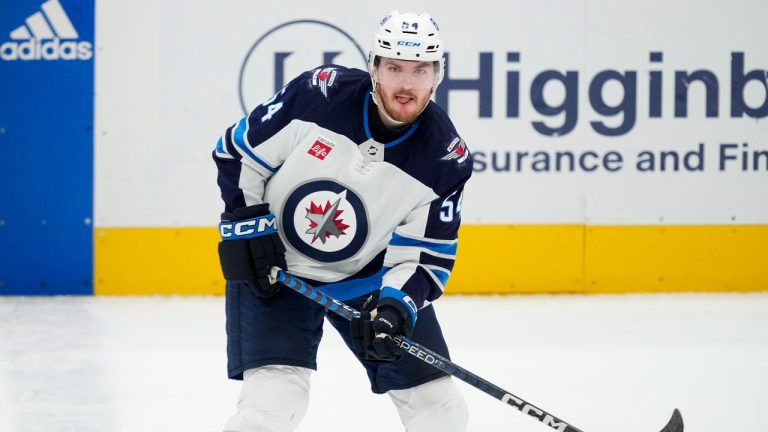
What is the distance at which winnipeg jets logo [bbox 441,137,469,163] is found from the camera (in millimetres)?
2570

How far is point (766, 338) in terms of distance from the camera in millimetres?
4656

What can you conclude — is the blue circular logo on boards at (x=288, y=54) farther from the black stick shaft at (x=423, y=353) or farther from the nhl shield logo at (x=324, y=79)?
the black stick shaft at (x=423, y=353)

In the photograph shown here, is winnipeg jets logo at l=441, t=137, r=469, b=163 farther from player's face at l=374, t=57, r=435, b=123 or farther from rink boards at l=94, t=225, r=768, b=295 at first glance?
rink boards at l=94, t=225, r=768, b=295

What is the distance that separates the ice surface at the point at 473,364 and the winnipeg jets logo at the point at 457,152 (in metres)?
1.09

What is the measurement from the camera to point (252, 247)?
2.54 m

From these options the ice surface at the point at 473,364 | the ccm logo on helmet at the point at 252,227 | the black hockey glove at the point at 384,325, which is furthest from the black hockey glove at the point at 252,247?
the ice surface at the point at 473,364

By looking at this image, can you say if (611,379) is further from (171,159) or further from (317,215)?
(171,159)

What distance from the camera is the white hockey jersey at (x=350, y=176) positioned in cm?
257

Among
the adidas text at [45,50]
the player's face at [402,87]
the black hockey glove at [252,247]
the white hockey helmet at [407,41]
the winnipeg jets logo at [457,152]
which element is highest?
the adidas text at [45,50]

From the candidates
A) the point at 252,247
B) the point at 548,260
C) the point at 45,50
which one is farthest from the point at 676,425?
the point at 45,50

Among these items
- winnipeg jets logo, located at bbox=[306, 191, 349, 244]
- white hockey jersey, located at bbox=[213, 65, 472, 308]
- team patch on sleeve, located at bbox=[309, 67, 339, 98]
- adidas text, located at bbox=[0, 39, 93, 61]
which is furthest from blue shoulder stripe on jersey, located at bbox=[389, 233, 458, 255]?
adidas text, located at bbox=[0, 39, 93, 61]

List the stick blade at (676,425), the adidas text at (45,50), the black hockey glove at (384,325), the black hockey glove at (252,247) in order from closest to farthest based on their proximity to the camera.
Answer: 1. the black hockey glove at (384,325)
2. the black hockey glove at (252,247)
3. the stick blade at (676,425)
4. the adidas text at (45,50)

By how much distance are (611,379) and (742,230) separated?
1892 mm

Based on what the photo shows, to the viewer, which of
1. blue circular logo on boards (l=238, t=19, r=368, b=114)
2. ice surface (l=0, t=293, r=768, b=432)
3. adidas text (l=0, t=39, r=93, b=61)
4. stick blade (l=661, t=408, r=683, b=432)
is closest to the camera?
stick blade (l=661, t=408, r=683, b=432)
